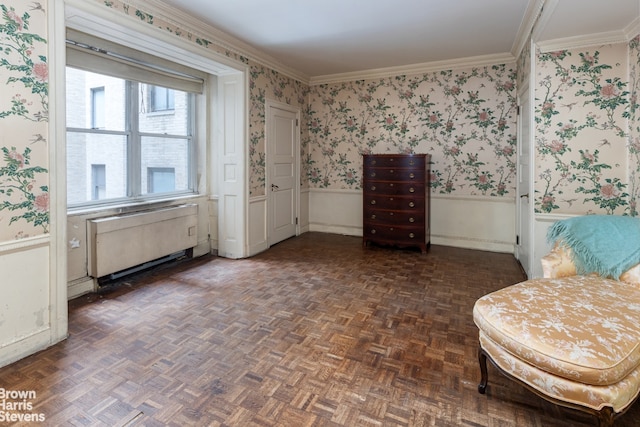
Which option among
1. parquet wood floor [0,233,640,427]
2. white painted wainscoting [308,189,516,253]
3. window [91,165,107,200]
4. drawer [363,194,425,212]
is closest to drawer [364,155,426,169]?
drawer [363,194,425,212]

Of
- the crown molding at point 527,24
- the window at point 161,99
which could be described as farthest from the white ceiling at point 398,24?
the window at point 161,99

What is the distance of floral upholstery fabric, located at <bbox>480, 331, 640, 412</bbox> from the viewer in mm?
1397

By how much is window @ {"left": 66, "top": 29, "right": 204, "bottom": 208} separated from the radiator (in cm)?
30

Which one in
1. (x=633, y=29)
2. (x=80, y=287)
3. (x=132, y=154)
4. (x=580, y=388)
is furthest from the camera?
(x=132, y=154)

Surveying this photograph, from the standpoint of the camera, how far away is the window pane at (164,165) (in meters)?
4.00

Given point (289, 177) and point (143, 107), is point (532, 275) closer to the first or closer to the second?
point (289, 177)

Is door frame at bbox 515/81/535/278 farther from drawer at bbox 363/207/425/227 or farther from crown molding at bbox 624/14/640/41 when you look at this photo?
drawer at bbox 363/207/425/227

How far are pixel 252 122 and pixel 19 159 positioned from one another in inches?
104

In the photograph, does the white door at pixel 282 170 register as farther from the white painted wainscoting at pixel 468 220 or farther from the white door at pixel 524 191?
the white door at pixel 524 191

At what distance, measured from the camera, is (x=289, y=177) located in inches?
214

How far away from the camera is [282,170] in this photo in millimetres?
5238

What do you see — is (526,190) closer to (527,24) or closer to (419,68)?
(527,24)

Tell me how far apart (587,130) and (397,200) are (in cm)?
217

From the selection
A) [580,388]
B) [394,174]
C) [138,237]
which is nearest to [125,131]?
[138,237]
